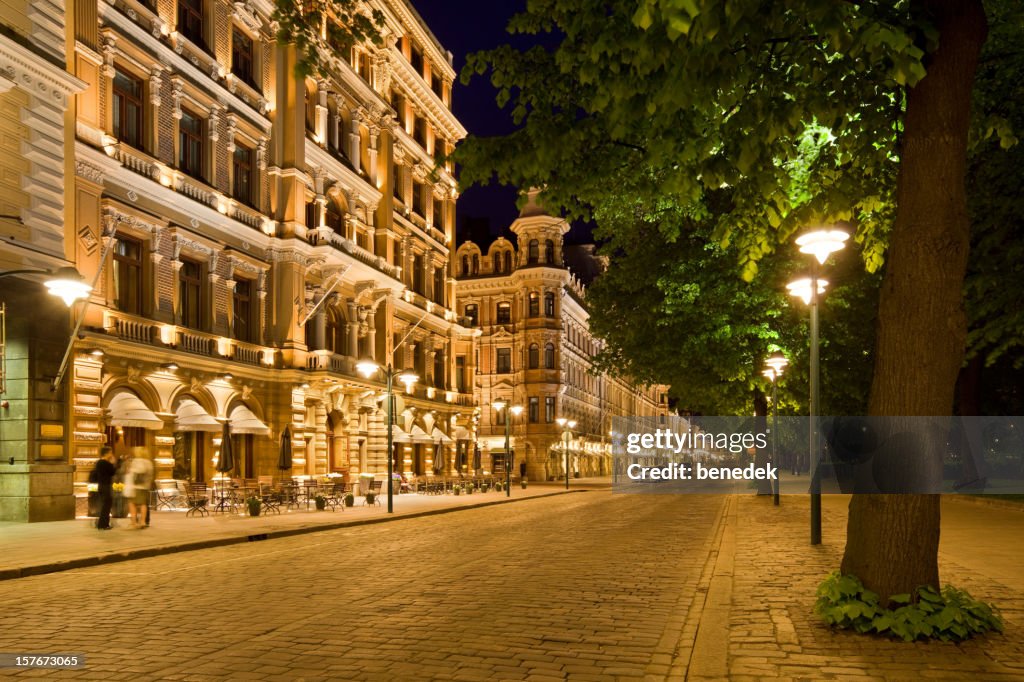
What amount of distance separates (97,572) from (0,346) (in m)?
8.75

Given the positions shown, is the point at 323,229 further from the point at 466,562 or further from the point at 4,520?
the point at 466,562

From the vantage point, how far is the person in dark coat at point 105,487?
786 inches

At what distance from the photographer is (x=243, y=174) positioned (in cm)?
3547

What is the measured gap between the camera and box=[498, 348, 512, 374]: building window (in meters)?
74.6

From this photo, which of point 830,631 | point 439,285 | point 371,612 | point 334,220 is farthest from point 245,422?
point 830,631

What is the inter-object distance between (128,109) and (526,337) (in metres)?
47.3

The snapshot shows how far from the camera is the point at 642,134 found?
9531mm

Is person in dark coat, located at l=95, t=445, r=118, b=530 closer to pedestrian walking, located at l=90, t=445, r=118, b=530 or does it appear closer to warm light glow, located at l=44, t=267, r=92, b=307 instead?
pedestrian walking, located at l=90, t=445, r=118, b=530

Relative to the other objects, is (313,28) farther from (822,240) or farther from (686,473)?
(686,473)

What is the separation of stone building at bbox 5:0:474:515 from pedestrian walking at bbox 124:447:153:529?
9.24ft

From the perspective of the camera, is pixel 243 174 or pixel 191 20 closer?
pixel 191 20

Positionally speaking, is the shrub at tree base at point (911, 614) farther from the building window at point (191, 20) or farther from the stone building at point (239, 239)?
the building window at point (191, 20)

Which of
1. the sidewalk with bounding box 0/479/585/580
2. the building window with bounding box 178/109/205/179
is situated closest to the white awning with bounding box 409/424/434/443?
the sidewalk with bounding box 0/479/585/580

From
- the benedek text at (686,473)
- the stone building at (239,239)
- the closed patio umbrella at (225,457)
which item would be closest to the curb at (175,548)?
the closed patio umbrella at (225,457)
